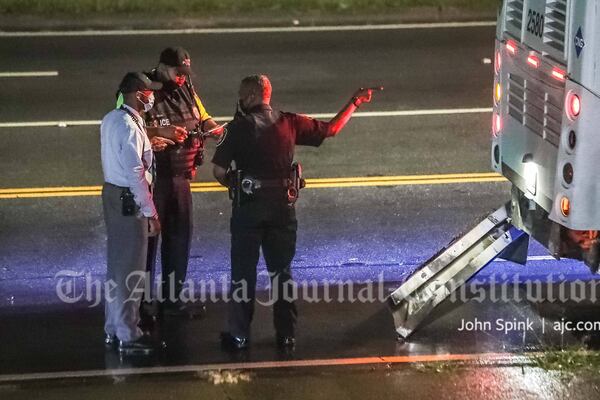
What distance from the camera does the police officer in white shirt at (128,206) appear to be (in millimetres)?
7086

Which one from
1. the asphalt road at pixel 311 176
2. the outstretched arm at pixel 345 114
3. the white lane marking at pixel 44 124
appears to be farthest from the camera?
the white lane marking at pixel 44 124

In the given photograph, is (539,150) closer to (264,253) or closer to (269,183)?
(269,183)

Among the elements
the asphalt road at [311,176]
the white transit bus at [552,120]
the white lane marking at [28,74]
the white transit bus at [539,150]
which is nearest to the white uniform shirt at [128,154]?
the asphalt road at [311,176]

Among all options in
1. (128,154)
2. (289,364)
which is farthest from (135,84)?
(289,364)

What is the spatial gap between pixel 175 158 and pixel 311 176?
372 centimetres

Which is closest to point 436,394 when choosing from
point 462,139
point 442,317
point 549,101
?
point 442,317

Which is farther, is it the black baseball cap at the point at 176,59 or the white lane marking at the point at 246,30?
the white lane marking at the point at 246,30

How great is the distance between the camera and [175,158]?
25.6ft

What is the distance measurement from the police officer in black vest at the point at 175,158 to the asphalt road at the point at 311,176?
1.38ft

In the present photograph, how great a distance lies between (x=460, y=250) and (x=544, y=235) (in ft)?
1.91

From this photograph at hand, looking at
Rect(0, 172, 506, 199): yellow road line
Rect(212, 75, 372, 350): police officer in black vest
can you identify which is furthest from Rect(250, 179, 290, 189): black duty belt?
Rect(0, 172, 506, 199): yellow road line

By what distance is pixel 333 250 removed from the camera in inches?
373

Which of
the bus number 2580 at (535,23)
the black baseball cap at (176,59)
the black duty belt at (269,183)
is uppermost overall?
the bus number 2580 at (535,23)

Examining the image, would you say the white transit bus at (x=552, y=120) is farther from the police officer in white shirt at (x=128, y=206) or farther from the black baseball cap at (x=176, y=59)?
the police officer in white shirt at (x=128, y=206)
